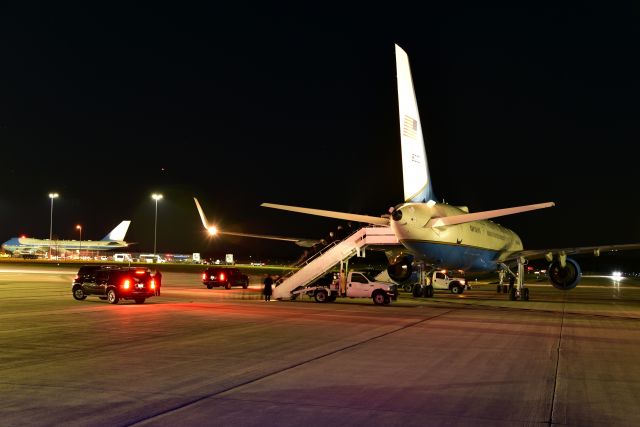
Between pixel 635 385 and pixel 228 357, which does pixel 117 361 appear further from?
pixel 635 385

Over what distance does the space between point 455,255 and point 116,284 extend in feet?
59.2

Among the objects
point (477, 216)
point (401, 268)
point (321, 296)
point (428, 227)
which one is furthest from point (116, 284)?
point (401, 268)

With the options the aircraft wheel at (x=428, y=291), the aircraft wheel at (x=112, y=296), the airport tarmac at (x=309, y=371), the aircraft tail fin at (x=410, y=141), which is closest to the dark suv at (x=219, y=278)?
the aircraft wheel at (x=428, y=291)

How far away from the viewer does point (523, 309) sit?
33625mm

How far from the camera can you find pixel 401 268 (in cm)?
4259

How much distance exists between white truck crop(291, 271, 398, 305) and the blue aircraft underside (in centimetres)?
254

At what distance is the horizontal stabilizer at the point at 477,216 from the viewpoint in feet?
84.5

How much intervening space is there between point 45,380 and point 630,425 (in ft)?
30.8

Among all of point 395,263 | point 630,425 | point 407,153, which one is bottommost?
point 630,425

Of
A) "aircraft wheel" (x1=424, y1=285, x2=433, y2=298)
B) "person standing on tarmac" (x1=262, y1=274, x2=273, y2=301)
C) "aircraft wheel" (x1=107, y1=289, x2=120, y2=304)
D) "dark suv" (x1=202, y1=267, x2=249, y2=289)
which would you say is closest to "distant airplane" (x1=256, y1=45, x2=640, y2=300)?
"aircraft wheel" (x1=424, y1=285, x2=433, y2=298)

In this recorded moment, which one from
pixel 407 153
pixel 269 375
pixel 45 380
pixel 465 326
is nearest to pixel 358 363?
pixel 269 375

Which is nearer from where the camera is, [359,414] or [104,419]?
[104,419]

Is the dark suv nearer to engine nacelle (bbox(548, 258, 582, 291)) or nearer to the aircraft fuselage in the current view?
the aircraft fuselage

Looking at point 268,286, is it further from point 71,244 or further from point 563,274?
point 71,244
